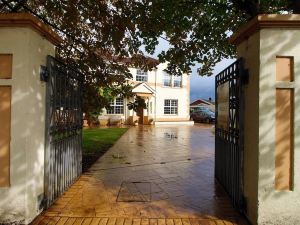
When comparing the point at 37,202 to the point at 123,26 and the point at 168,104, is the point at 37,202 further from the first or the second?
the point at 168,104

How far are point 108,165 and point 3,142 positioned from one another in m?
4.90

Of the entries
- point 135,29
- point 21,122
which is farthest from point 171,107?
point 21,122

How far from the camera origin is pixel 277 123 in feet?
13.8

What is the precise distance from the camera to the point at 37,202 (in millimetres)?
4602

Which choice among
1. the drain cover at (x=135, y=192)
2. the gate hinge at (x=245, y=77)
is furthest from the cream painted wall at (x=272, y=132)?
the drain cover at (x=135, y=192)

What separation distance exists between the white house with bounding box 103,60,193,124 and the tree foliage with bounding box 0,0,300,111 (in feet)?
75.5

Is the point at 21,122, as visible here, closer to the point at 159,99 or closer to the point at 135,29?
the point at 135,29

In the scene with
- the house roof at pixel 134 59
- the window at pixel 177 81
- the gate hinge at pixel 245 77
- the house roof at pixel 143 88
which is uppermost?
the window at pixel 177 81

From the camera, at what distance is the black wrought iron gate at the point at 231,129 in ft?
15.7

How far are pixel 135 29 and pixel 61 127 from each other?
Result: 366 cm

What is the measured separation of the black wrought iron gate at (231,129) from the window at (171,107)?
97.9 feet

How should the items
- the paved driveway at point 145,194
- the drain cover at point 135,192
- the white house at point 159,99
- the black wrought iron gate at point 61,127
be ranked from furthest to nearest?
the white house at point 159,99
the drain cover at point 135,192
the black wrought iron gate at point 61,127
the paved driveway at point 145,194

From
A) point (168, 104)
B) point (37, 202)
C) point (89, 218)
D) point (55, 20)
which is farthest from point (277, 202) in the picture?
point (168, 104)

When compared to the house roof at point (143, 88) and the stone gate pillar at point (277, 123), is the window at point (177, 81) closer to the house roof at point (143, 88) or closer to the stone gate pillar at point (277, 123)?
the house roof at point (143, 88)
